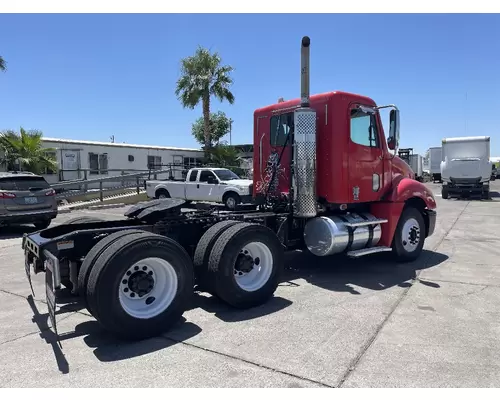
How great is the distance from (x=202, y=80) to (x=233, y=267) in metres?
25.3

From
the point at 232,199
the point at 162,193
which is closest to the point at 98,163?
the point at 162,193

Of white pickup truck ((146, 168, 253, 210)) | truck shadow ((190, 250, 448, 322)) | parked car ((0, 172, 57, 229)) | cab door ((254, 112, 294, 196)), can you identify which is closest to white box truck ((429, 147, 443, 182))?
white pickup truck ((146, 168, 253, 210))

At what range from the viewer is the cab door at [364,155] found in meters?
6.59

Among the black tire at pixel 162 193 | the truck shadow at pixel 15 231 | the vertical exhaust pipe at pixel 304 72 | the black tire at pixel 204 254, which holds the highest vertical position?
the vertical exhaust pipe at pixel 304 72

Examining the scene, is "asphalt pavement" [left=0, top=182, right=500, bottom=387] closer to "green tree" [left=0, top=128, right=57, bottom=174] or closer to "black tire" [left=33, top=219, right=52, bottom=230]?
"black tire" [left=33, top=219, right=52, bottom=230]

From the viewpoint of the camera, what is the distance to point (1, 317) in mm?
4836

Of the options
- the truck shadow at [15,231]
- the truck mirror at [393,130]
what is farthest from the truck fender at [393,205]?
the truck shadow at [15,231]

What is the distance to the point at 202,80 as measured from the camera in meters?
28.4

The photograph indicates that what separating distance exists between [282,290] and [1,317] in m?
3.45

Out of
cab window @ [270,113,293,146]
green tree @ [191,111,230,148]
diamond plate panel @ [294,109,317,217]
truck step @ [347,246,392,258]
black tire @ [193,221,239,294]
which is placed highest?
green tree @ [191,111,230,148]

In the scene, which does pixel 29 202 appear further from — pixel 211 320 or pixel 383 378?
pixel 383 378

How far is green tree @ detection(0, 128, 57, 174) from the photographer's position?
18797 mm

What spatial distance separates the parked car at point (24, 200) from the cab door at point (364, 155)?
821 cm

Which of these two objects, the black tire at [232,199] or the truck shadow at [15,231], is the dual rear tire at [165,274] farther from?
the black tire at [232,199]
